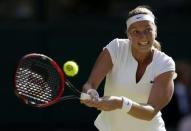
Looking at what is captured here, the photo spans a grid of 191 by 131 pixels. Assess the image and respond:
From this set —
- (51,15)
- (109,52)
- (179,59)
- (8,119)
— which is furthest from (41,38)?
(109,52)

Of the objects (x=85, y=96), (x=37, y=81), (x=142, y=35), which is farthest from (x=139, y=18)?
(x=37, y=81)

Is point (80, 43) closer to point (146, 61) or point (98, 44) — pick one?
point (98, 44)

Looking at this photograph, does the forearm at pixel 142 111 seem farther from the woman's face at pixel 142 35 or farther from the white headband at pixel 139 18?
the white headband at pixel 139 18

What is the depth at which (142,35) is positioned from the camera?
19.8 feet

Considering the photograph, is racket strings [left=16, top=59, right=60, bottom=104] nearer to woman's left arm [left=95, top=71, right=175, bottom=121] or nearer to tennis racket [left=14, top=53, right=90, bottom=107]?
tennis racket [left=14, top=53, right=90, bottom=107]

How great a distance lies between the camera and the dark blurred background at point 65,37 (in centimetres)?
1089

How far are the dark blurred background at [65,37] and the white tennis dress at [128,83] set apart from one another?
14.7 ft

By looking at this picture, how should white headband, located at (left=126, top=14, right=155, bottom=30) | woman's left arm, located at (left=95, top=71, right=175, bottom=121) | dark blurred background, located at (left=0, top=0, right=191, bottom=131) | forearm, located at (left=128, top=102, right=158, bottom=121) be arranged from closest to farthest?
woman's left arm, located at (left=95, top=71, right=175, bottom=121) < forearm, located at (left=128, top=102, right=158, bottom=121) < white headband, located at (left=126, top=14, right=155, bottom=30) < dark blurred background, located at (left=0, top=0, right=191, bottom=131)

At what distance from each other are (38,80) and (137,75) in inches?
28.7

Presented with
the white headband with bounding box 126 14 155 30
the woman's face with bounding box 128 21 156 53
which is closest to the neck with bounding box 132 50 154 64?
the woman's face with bounding box 128 21 156 53

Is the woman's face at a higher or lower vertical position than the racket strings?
higher

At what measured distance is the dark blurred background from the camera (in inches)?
429

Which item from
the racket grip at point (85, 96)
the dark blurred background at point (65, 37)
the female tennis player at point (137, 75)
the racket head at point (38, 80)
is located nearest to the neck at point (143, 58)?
the female tennis player at point (137, 75)

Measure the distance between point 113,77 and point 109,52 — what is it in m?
0.19
